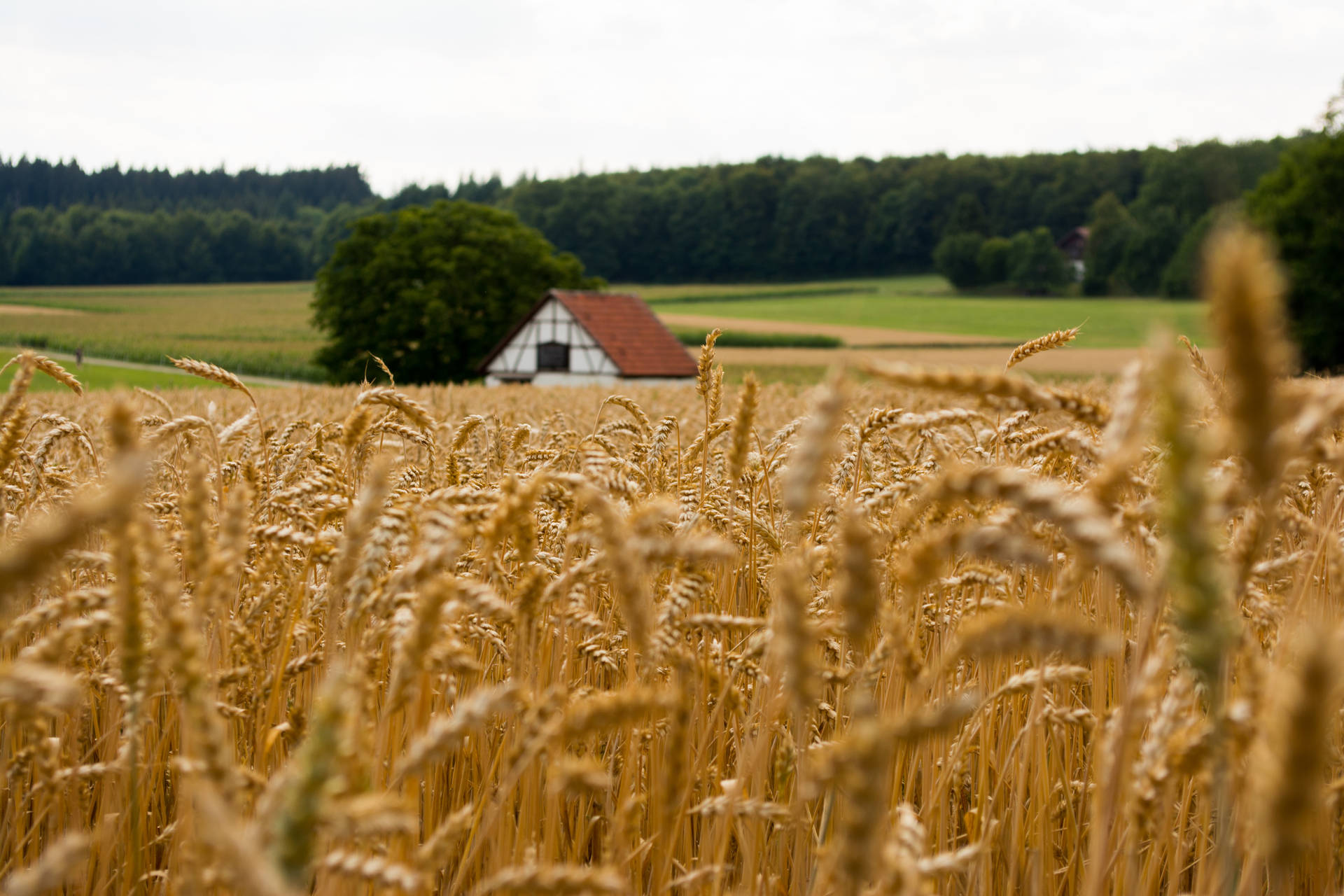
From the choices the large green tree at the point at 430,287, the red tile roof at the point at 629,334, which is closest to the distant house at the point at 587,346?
the red tile roof at the point at 629,334

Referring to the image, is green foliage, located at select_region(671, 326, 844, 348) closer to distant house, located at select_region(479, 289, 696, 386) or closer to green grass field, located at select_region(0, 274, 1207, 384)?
green grass field, located at select_region(0, 274, 1207, 384)

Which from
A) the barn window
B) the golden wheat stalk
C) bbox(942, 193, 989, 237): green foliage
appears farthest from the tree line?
the golden wheat stalk

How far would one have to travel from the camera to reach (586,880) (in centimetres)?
106

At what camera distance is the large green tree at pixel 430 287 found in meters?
52.3

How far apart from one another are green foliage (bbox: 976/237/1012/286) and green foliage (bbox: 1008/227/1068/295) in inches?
81.6

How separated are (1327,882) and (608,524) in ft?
7.19

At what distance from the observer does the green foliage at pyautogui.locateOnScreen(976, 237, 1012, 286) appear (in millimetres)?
98812

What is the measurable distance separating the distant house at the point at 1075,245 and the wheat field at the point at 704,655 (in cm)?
10997

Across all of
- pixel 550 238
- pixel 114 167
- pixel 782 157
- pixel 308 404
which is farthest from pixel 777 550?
pixel 114 167

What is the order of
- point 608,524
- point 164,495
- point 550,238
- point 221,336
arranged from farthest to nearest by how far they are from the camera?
point 550,238, point 221,336, point 164,495, point 608,524

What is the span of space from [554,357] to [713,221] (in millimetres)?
71535

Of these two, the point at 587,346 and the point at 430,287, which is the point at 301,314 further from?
the point at 587,346

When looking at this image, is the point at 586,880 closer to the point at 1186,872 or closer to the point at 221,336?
the point at 1186,872

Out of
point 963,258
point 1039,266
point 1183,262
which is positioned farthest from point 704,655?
point 963,258
